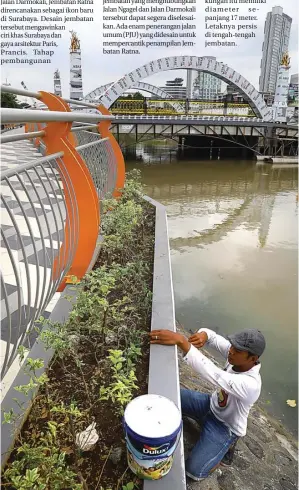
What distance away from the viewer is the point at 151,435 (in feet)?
4.58

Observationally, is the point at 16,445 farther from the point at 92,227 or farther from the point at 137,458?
the point at 92,227

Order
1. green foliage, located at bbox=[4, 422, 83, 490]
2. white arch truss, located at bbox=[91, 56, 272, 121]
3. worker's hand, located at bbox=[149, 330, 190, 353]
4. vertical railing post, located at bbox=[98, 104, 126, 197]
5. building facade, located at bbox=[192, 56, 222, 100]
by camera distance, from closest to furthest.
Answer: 1. green foliage, located at bbox=[4, 422, 83, 490]
2. worker's hand, located at bbox=[149, 330, 190, 353]
3. vertical railing post, located at bbox=[98, 104, 126, 197]
4. white arch truss, located at bbox=[91, 56, 272, 121]
5. building facade, located at bbox=[192, 56, 222, 100]

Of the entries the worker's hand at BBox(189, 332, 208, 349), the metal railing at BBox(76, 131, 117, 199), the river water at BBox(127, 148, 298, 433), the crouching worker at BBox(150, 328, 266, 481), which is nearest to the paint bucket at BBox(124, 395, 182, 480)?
the crouching worker at BBox(150, 328, 266, 481)

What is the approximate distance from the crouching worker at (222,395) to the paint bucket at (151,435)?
22.2 inches

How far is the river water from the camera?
4.07 m

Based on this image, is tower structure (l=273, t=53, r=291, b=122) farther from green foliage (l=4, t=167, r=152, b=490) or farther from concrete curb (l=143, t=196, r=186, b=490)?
green foliage (l=4, t=167, r=152, b=490)

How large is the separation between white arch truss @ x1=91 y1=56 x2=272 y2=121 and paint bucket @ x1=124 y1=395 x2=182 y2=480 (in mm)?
20034

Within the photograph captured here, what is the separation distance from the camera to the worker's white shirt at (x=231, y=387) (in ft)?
6.59

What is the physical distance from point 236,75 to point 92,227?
21645 mm

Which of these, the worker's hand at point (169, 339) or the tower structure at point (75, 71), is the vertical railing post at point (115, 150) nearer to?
the worker's hand at point (169, 339)

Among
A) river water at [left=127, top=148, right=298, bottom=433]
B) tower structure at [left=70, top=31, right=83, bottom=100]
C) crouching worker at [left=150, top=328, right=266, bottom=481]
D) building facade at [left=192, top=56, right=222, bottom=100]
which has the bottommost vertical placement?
river water at [left=127, top=148, right=298, bottom=433]

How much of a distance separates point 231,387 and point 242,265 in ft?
14.9

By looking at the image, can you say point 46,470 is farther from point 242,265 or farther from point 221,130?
point 221,130

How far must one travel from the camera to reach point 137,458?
1.46m
